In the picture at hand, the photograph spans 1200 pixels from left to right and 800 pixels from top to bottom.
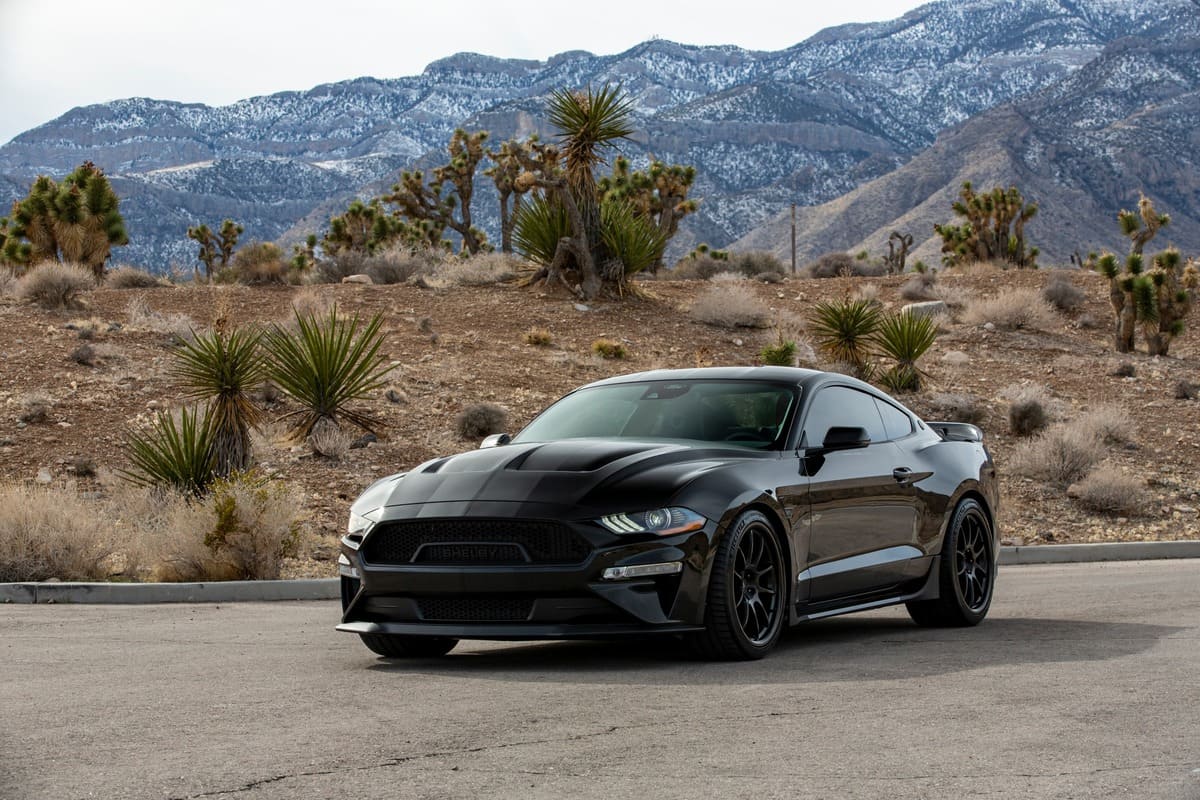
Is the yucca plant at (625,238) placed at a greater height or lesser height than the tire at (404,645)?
greater

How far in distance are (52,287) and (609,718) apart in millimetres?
23623

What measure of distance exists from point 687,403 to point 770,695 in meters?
2.58

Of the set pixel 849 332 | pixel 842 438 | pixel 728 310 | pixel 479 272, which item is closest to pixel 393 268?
pixel 479 272

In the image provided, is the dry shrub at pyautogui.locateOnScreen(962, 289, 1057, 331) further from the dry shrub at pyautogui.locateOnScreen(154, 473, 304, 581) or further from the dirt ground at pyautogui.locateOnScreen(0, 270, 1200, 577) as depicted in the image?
the dry shrub at pyautogui.locateOnScreen(154, 473, 304, 581)

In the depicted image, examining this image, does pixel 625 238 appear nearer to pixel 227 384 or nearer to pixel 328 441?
pixel 328 441

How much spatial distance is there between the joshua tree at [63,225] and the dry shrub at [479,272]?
8.06 m

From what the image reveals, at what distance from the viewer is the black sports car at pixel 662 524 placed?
7.79 m

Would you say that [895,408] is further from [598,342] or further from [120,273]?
[120,273]

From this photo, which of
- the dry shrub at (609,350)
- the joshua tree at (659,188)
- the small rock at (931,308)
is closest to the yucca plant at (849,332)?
the dry shrub at (609,350)

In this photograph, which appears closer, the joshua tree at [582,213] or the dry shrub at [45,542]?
the dry shrub at [45,542]

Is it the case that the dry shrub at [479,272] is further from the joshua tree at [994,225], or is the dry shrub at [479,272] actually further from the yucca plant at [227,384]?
the joshua tree at [994,225]

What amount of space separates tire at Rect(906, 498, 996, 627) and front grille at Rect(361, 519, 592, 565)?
126 inches

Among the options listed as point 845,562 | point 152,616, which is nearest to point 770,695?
point 845,562

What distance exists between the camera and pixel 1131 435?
2427 cm
